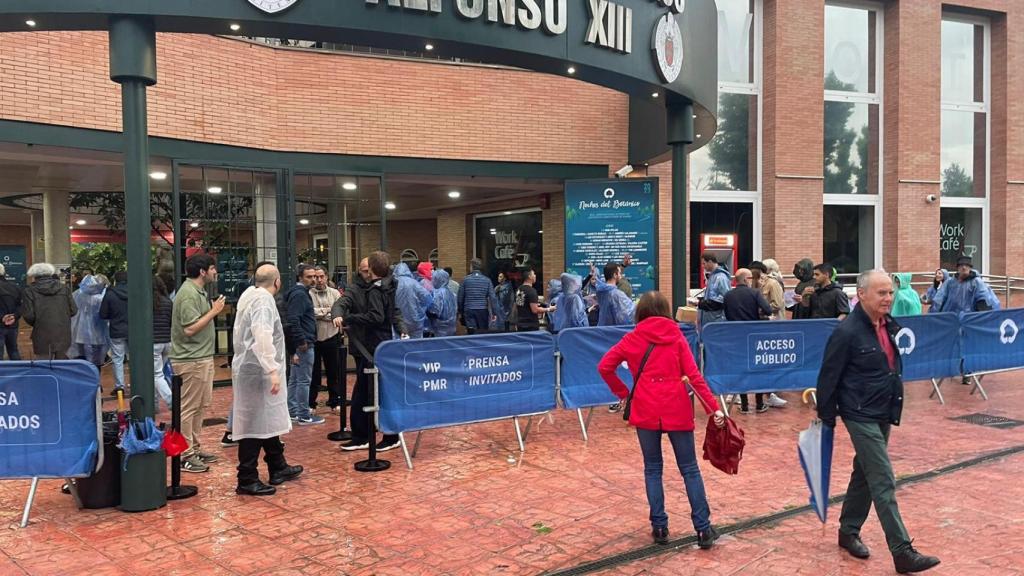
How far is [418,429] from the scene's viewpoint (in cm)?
704

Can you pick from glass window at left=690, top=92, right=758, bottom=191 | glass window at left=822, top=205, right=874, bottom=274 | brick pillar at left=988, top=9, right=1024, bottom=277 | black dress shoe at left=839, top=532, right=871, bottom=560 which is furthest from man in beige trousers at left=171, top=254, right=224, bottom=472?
brick pillar at left=988, top=9, right=1024, bottom=277

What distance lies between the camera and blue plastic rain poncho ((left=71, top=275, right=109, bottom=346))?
1133 cm

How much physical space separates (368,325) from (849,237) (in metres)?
15.7

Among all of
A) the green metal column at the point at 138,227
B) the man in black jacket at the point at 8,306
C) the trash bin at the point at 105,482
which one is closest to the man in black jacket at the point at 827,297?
the green metal column at the point at 138,227

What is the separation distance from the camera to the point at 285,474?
255 inches

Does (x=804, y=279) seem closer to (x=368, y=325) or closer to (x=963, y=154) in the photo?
(x=368, y=325)

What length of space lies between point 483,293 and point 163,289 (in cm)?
611

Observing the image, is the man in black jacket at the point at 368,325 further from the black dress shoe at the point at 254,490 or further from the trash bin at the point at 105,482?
the trash bin at the point at 105,482

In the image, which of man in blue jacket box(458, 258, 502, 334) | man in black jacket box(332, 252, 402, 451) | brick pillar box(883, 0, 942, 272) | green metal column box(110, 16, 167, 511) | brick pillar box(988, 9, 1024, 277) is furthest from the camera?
brick pillar box(988, 9, 1024, 277)

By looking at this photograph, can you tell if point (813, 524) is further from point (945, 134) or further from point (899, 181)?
point (945, 134)

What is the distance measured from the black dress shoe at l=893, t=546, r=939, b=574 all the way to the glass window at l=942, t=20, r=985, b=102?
1964 centimetres

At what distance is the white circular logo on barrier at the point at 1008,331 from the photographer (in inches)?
421

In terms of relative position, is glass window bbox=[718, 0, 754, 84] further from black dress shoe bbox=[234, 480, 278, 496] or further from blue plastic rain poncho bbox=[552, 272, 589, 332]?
black dress shoe bbox=[234, 480, 278, 496]

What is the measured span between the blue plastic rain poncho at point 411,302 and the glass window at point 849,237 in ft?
39.7
